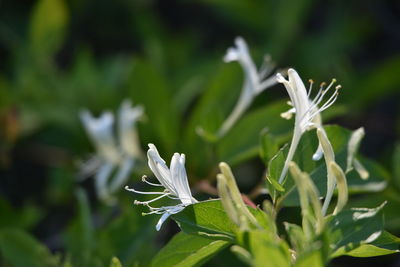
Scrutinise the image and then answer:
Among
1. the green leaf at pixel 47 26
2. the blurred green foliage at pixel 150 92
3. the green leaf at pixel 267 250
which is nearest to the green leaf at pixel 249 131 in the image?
the blurred green foliage at pixel 150 92

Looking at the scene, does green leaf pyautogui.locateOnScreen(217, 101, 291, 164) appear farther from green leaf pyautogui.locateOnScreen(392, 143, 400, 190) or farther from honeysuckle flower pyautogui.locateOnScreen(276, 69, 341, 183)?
honeysuckle flower pyautogui.locateOnScreen(276, 69, 341, 183)

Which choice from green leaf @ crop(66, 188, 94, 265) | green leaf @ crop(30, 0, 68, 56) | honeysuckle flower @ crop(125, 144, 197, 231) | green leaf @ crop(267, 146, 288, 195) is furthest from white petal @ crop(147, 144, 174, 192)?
green leaf @ crop(30, 0, 68, 56)

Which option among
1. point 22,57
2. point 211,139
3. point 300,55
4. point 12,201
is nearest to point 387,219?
point 211,139

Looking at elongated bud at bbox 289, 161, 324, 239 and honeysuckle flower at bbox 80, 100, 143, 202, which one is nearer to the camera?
elongated bud at bbox 289, 161, 324, 239

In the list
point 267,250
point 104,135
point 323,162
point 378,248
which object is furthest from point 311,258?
point 104,135

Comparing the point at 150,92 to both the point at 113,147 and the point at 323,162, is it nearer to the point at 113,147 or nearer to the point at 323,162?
the point at 113,147

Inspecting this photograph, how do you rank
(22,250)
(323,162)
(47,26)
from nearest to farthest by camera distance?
(323,162) → (22,250) → (47,26)
